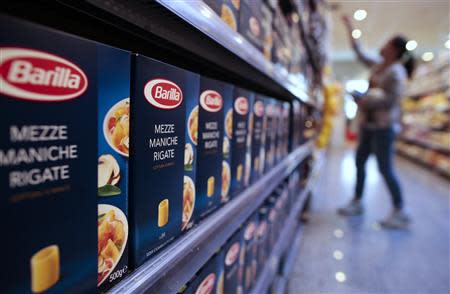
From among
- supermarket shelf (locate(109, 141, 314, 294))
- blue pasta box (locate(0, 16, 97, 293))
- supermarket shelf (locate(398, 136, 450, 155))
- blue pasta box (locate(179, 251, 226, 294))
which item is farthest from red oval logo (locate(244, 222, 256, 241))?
supermarket shelf (locate(398, 136, 450, 155))

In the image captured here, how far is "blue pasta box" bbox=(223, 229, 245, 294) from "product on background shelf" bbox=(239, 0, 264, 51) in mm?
627

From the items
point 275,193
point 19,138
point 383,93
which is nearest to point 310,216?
point 383,93

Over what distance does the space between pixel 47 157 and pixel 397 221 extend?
116 inches

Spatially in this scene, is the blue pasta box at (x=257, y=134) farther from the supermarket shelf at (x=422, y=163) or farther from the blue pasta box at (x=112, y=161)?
the supermarket shelf at (x=422, y=163)

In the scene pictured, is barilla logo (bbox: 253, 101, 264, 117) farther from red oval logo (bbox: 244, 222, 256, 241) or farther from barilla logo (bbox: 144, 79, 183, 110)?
barilla logo (bbox: 144, 79, 183, 110)

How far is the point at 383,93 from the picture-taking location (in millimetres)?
2643

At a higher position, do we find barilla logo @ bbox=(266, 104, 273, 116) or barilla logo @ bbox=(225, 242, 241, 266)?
barilla logo @ bbox=(266, 104, 273, 116)

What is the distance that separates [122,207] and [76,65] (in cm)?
21

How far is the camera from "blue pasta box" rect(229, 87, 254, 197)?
0.86m

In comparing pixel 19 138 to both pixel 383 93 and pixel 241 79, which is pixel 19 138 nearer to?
pixel 241 79

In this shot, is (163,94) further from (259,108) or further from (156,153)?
(259,108)

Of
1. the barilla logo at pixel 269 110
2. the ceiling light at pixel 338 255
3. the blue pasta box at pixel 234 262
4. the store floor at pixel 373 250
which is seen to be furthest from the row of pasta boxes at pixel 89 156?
the ceiling light at pixel 338 255

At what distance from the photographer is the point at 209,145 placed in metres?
0.73

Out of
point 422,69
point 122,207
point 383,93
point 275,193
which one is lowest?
point 275,193
